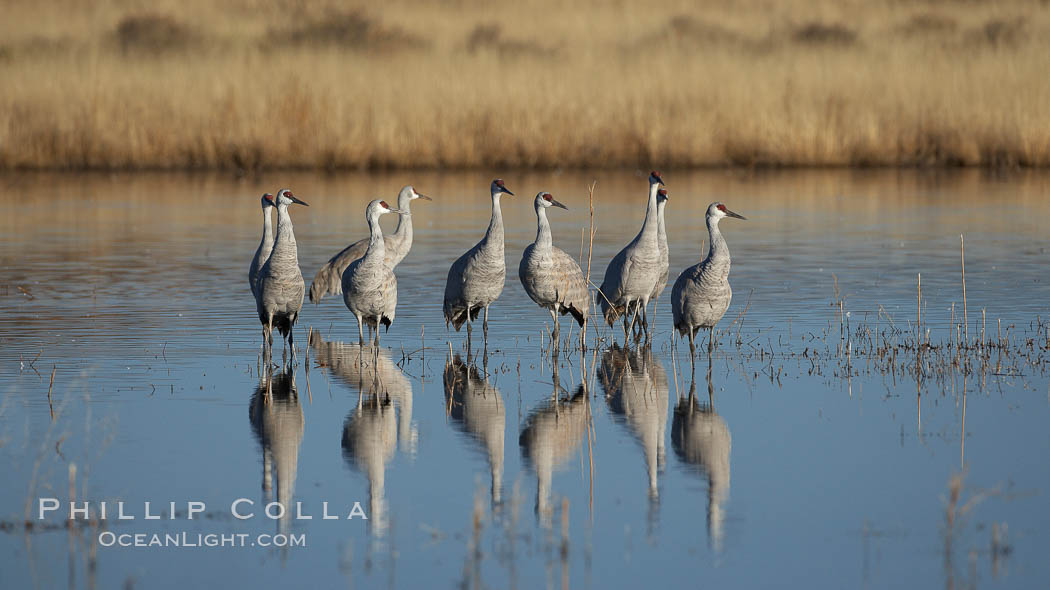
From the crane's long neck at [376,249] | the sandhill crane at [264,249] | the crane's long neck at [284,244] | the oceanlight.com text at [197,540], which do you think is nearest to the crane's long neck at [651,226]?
the crane's long neck at [376,249]

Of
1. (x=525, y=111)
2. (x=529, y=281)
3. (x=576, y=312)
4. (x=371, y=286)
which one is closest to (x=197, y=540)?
(x=371, y=286)

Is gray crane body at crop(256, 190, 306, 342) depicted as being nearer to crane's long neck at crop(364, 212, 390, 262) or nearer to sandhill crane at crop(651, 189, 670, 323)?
crane's long neck at crop(364, 212, 390, 262)

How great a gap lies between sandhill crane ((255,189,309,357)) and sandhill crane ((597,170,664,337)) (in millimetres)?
2172

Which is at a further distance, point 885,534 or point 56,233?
point 56,233

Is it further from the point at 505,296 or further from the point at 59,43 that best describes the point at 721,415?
the point at 59,43

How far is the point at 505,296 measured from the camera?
13.4m

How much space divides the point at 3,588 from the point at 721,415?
4124 mm

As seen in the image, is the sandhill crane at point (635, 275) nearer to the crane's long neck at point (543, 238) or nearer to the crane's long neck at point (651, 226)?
the crane's long neck at point (651, 226)

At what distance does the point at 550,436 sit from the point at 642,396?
1246 mm

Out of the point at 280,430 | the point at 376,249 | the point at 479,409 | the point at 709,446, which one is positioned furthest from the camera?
the point at 376,249

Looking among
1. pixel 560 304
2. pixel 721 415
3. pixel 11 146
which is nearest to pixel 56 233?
pixel 11 146

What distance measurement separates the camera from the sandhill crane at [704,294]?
10.0 metres

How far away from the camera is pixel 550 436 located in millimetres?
7883

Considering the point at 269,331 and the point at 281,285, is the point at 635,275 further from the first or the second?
the point at 269,331
